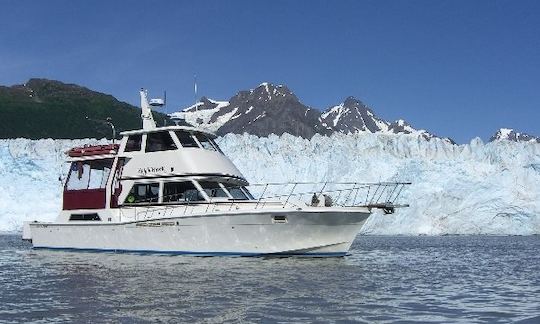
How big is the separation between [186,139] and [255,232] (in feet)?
17.5

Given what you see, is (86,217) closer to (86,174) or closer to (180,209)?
(86,174)

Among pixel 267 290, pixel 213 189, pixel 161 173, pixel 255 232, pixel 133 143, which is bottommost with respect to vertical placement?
pixel 267 290

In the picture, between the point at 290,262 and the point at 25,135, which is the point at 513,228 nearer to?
the point at 290,262

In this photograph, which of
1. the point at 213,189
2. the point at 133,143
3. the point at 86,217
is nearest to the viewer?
the point at 213,189

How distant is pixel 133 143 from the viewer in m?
24.4

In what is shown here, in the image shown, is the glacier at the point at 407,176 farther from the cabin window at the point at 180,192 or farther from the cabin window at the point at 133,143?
the cabin window at the point at 180,192

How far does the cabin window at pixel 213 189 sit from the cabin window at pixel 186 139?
1.66 meters

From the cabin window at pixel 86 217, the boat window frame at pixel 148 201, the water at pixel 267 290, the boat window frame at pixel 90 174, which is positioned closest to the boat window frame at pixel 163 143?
the boat window frame at pixel 148 201

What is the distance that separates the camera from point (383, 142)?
2152 inches

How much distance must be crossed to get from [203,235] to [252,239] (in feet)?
5.70

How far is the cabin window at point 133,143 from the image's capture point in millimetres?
24281

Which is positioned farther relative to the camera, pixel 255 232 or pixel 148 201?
pixel 148 201

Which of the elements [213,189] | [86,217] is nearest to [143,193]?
[213,189]

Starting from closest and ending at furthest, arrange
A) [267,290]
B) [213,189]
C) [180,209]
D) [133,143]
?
[267,290] < [180,209] < [213,189] < [133,143]
